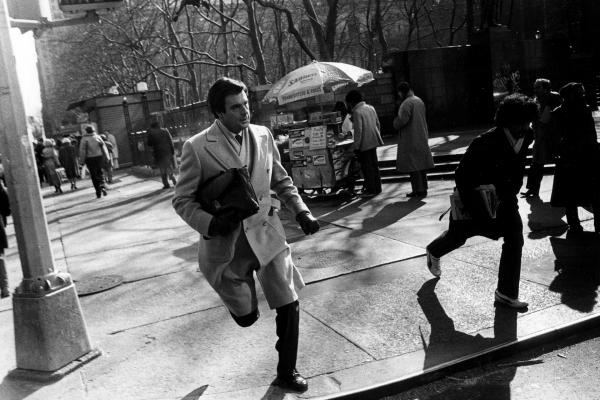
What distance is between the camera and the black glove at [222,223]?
3264 millimetres

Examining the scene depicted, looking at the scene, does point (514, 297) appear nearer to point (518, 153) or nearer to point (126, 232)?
point (518, 153)

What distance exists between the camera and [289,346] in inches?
139

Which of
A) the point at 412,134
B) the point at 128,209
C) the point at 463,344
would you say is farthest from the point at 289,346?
the point at 128,209

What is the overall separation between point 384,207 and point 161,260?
12.0ft

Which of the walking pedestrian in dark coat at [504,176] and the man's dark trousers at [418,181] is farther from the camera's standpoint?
the man's dark trousers at [418,181]

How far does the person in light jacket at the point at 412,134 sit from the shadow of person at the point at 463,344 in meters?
4.89

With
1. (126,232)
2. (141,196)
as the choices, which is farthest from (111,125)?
(126,232)

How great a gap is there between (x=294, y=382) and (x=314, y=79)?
8.29m

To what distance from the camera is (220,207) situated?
3.31m

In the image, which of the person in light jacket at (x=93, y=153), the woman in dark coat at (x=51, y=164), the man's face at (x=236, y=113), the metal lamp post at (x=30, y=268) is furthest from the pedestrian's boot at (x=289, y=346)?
the woman in dark coat at (x=51, y=164)

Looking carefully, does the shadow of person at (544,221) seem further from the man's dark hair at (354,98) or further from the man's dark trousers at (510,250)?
the man's dark hair at (354,98)

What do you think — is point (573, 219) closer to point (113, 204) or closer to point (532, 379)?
point (532, 379)

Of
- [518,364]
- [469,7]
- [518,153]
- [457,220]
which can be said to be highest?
[469,7]

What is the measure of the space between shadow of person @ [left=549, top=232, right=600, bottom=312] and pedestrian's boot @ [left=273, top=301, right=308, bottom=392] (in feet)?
7.67
